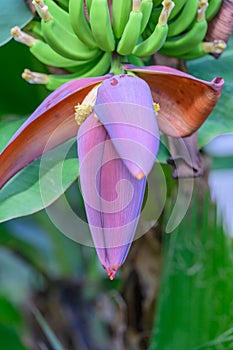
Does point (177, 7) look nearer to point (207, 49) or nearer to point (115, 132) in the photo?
point (207, 49)

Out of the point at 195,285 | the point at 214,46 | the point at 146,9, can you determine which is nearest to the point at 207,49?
the point at 214,46

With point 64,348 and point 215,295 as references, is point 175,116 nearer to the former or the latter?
point 215,295

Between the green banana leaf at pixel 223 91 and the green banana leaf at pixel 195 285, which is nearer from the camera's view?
the green banana leaf at pixel 223 91

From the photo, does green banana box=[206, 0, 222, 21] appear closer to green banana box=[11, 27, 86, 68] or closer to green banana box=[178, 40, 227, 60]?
Answer: green banana box=[178, 40, 227, 60]

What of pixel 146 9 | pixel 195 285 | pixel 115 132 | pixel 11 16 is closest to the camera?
pixel 115 132

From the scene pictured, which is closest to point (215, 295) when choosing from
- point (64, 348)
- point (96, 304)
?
point (64, 348)

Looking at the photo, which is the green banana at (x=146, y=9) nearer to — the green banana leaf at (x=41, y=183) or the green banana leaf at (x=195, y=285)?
the green banana leaf at (x=41, y=183)

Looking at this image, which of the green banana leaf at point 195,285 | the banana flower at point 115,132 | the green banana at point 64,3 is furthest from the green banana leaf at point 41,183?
the green banana leaf at point 195,285
